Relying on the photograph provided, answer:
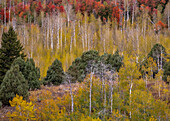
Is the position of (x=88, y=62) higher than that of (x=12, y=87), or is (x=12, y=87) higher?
(x=88, y=62)

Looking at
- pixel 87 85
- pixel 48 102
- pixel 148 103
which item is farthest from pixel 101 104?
pixel 48 102

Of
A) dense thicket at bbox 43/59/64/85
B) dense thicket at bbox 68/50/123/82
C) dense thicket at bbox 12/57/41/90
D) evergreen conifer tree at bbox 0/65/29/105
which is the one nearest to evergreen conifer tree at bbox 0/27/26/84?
dense thicket at bbox 12/57/41/90

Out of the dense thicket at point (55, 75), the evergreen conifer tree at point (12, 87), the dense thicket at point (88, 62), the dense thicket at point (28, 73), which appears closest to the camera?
the evergreen conifer tree at point (12, 87)

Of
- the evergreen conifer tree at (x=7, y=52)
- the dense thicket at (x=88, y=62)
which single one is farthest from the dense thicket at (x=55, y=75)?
the evergreen conifer tree at (x=7, y=52)

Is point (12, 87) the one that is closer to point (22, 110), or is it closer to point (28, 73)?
point (22, 110)

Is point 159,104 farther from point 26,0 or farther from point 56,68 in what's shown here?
point 26,0

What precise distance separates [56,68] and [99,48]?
87.9ft

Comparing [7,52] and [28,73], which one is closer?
[28,73]

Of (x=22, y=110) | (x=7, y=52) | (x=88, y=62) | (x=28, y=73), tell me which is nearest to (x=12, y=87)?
(x=22, y=110)

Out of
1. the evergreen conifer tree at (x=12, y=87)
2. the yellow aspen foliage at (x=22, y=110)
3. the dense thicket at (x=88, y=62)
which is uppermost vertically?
the dense thicket at (x=88, y=62)

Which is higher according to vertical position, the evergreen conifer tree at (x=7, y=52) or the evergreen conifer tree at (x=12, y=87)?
the evergreen conifer tree at (x=7, y=52)

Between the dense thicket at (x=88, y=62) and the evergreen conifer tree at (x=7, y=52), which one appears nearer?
the evergreen conifer tree at (x=7, y=52)

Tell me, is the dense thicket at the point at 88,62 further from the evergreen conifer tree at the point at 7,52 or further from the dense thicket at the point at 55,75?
the evergreen conifer tree at the point at 7,52

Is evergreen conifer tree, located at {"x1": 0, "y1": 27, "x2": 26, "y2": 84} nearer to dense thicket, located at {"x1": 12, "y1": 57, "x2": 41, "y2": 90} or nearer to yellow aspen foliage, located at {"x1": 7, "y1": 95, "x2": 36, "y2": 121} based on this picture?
dense thicket, located at {"x1": 12, "y1": 57, "x2": 41, "y2": 90}
